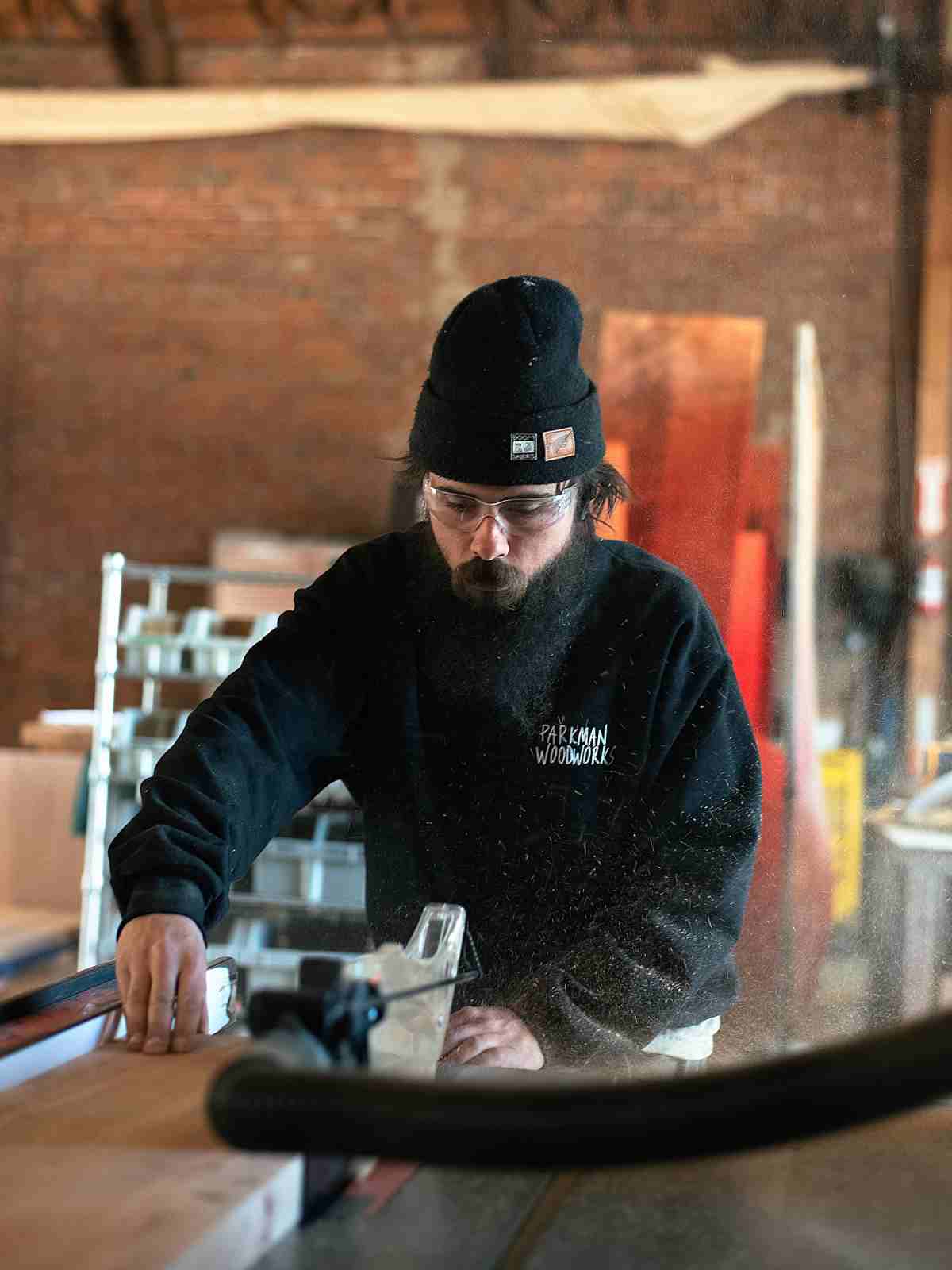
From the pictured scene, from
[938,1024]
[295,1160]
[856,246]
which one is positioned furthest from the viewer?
[856,246]

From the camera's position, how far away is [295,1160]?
0.60 m

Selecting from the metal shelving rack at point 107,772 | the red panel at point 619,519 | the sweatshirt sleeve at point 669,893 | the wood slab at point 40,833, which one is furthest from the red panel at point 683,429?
the wood slab at point 40,833

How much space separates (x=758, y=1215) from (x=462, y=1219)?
147mm

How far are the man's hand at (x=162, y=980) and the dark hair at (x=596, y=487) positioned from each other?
435 mm

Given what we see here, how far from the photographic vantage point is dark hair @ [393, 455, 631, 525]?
44.5 inches

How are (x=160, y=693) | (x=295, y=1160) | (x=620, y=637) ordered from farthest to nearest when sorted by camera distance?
(x=160, y=693) → (x=620, y=637) → (x=295, y=1160)

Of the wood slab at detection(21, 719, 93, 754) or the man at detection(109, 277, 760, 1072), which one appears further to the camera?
the wood slab at detection(21, 719, 93, 754)

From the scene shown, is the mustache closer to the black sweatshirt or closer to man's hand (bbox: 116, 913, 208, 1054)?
the black sweatshirt

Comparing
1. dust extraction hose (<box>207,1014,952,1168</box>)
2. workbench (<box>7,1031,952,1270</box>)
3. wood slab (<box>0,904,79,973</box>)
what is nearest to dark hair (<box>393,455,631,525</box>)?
workbench (<box>7,1031,952,1270</box>)

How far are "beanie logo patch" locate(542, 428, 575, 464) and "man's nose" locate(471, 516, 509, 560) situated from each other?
73 mm

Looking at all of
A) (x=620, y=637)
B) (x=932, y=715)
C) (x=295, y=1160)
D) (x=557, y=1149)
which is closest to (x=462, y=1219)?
(x=295, y=1160)

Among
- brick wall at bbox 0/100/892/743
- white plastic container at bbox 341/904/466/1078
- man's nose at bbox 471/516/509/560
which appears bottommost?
white plastic container at bbox 341/904/466/1078

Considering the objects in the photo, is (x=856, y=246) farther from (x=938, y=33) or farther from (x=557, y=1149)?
(x=557, y=1149)

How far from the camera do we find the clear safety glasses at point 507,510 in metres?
1.08
